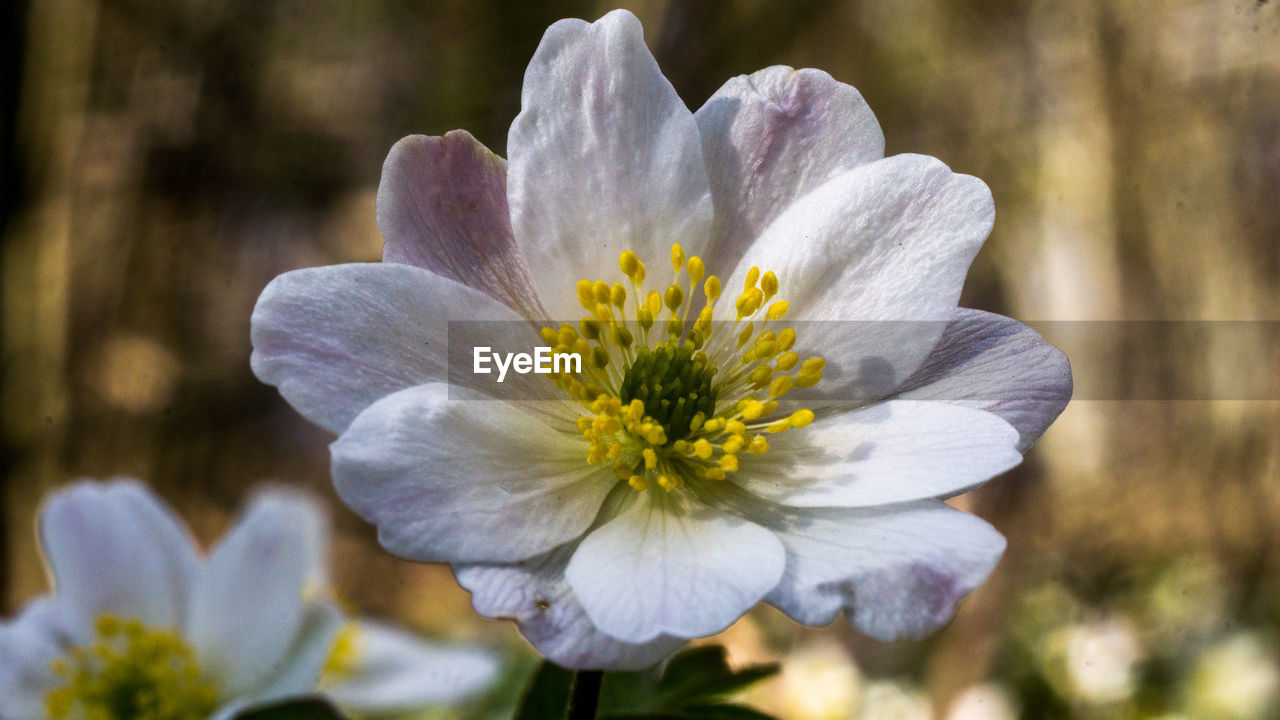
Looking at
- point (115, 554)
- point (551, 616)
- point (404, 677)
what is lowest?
point (404, 677)

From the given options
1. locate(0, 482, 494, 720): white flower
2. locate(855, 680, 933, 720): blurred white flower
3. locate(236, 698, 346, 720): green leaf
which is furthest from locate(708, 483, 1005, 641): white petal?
locate(855, 680, 933, 720): blurred white flower

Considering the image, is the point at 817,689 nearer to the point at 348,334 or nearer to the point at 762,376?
the point at 762,376

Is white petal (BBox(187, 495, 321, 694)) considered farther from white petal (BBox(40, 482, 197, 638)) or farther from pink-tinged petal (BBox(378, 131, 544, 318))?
pink-tinged petal (BBox(378, 131, 544, 318))

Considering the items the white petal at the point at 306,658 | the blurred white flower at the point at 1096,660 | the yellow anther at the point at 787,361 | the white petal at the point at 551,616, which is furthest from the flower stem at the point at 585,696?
the blurred white flower at the point at 1096,660

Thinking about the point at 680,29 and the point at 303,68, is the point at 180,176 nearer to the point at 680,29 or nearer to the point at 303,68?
the point at 303,68

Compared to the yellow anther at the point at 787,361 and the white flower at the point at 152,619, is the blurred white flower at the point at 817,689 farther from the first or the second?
the yellow anther at the point at 787,361

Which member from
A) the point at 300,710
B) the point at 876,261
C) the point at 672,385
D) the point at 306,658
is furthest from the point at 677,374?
the point at 306,658
